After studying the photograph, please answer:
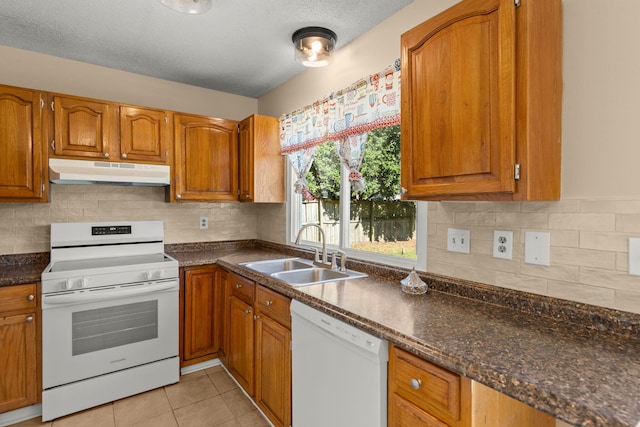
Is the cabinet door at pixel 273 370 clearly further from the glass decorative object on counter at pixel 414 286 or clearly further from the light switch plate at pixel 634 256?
the light switch plate at pixel 634 256

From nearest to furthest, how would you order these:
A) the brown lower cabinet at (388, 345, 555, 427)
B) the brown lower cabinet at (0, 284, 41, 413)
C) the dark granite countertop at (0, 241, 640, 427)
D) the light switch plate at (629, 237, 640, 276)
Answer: the dark granite countertop at (0, 241, 640, 427)
the brown lower cabinet at (388, 345, 555, 427)
the light switch plate at (629, 237, 640, 276)
the brown lower cabinet at (0, 284, 41, 413)

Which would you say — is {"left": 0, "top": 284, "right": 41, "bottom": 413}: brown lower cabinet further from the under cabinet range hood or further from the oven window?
the under cabinet range hood

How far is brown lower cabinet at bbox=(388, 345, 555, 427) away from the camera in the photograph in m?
0.97

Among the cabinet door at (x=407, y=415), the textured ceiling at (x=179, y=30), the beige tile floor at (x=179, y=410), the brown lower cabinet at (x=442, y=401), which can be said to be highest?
the textured ceiling at (x=179, y=30)

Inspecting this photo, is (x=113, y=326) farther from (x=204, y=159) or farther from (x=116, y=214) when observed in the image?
(x=204, y=159)

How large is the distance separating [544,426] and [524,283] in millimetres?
506

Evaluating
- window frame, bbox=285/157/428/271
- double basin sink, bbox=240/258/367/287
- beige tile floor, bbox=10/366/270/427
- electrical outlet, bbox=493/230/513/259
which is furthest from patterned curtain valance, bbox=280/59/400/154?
beige tile floor, bbox=10/366/270/427

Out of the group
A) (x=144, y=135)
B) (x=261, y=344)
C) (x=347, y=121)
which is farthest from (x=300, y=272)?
(x=144, y=135)

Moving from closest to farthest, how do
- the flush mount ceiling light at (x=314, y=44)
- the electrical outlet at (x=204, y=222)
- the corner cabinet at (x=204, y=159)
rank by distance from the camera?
the flush mount ceiling light at (x=314, y=44) < the corner cabinet at (x=204, y=159) < the electrical outlet at (x=204, y=222)

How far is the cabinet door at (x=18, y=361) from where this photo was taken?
204 cm

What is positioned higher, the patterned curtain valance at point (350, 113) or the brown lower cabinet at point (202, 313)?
the patterned curtain valance at point (350, 113)

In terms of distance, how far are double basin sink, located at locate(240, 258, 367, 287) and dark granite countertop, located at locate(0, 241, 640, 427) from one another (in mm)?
218

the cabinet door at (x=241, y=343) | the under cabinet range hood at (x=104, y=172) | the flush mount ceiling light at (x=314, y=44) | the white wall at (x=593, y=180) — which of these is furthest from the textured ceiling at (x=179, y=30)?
the cabinet door at (x=241, y=343)

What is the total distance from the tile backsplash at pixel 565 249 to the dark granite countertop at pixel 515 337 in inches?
2.0
